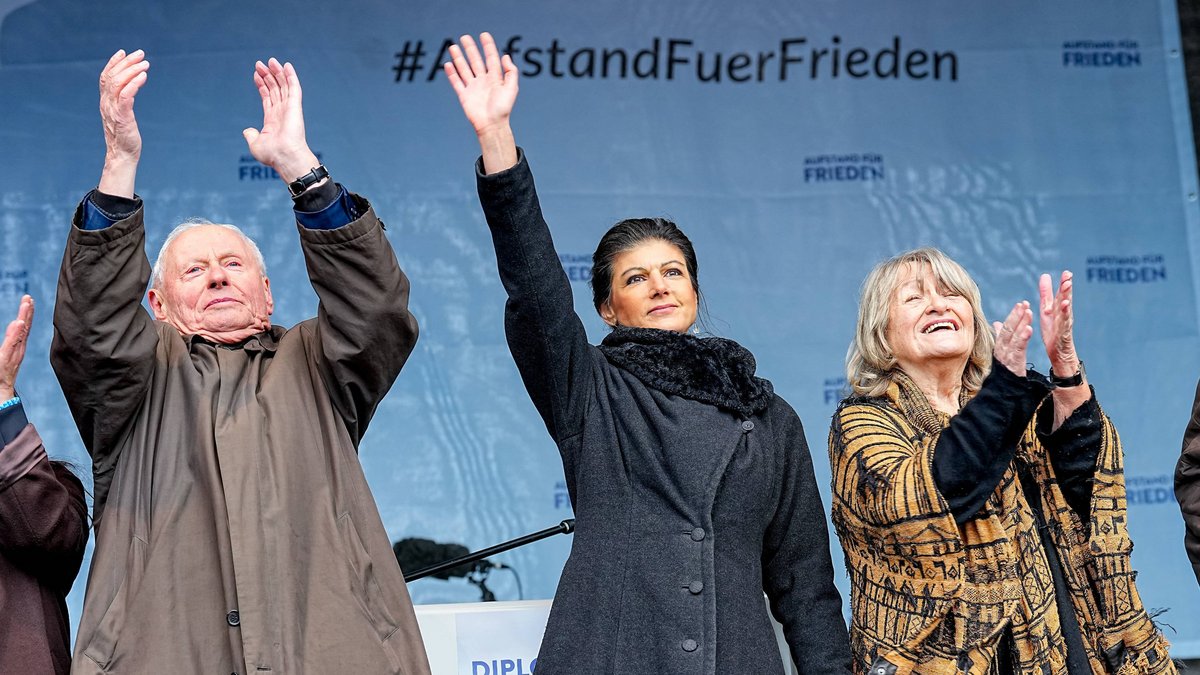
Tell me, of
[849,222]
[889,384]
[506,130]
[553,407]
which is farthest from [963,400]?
[849,222]

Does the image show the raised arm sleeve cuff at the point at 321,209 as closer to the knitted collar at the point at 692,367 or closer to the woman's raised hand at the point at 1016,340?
the knitted collar at the point at 692,367

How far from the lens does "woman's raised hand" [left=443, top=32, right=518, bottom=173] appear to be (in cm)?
270

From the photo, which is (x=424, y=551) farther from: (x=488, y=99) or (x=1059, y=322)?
(x=1059, y=322)

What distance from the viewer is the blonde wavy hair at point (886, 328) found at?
3137 mm

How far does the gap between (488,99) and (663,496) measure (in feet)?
2.67

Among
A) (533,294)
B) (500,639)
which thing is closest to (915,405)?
(533,294)

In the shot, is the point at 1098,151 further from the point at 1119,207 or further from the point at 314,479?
the point at 314,479

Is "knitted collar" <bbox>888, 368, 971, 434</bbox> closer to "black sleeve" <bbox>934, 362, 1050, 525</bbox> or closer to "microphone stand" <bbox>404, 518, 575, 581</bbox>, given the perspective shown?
"black sleeve" <bbox>934, 362, 1050, 525</bbox>

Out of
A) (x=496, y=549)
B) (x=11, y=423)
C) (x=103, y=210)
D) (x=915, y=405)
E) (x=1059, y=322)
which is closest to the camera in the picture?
(x=103, y=210)

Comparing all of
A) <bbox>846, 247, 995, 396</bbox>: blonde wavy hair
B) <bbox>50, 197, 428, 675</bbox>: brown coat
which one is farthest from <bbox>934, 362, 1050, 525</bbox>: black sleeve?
<bbox>50, 197, 428, 675</bbox>: brown coat

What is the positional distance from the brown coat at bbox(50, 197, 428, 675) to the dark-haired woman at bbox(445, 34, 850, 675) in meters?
0.27

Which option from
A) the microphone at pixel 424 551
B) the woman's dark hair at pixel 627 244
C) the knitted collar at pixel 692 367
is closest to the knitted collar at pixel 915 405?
the knitted collar at pixel 692 367

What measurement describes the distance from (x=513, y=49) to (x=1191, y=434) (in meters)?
2.50

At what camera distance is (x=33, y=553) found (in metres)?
2.69
